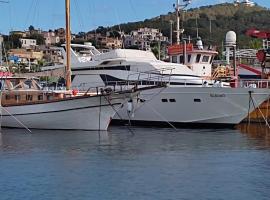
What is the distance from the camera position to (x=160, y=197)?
1664cm

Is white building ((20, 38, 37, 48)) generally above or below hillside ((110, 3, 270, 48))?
below

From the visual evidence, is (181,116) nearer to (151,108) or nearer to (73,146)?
(151,108)

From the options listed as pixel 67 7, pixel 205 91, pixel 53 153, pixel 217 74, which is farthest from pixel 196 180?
pixel 217 74

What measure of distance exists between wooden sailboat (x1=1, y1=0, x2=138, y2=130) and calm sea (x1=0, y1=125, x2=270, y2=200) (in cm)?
86

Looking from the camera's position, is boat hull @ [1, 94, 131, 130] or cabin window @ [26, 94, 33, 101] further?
cabin window @ [26, 94, 33, 101]

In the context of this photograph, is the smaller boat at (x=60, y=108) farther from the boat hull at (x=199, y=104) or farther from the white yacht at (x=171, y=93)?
the boat hull at (x=199, y=104)

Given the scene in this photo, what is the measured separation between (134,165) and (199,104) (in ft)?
47.5

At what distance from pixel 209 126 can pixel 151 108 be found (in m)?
3.77

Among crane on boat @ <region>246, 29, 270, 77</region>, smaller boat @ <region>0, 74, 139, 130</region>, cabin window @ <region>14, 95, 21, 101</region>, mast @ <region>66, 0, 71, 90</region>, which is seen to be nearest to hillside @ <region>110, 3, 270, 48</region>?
crane on boat @ <region>246, 29, 270, 77</region>

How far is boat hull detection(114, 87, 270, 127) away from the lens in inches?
1387

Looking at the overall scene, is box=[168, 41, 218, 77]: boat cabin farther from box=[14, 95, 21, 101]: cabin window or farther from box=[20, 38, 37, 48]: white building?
box=[20, 38, 37, 48]: white building

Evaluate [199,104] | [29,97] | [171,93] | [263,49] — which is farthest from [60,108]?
[263,49]

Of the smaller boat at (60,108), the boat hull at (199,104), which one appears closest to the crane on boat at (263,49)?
the boat hull at (199,104)

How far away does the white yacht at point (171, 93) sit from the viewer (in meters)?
35.3
